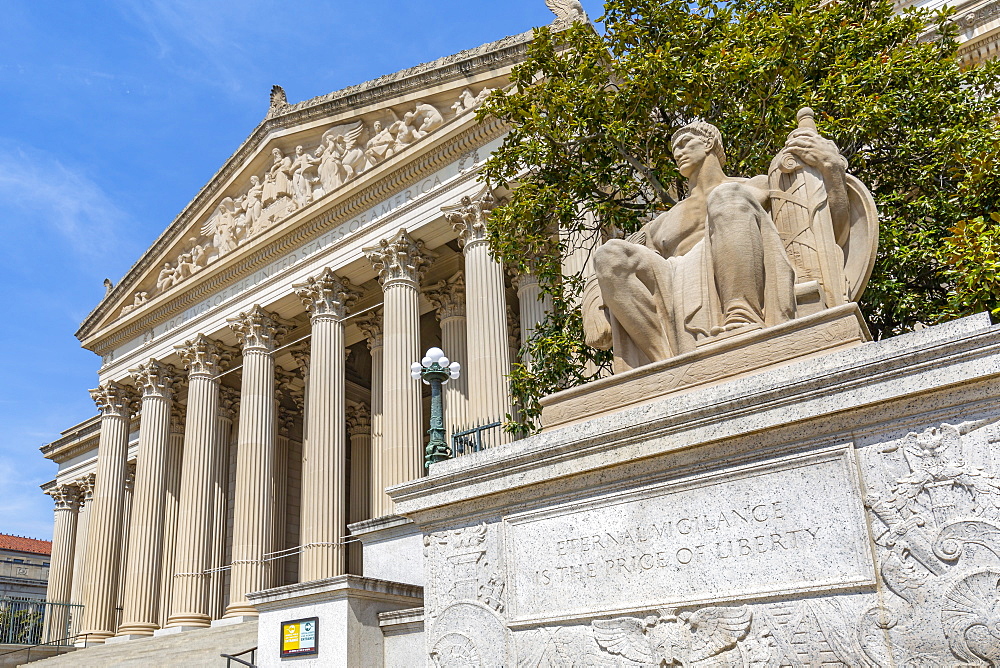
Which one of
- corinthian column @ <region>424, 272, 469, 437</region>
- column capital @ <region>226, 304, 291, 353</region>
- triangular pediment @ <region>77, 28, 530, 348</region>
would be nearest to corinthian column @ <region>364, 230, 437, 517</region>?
corinthian column @ <region>424, 272, 469, 437</region>

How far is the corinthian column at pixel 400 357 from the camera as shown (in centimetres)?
2242

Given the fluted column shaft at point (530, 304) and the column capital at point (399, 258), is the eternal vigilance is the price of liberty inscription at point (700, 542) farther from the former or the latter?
the column capital at point (399, 258)

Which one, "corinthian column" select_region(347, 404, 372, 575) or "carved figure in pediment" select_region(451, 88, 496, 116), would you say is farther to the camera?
"corinthian column" select_region(347, 404, 372, 575)

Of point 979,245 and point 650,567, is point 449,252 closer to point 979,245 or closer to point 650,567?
point 979,245

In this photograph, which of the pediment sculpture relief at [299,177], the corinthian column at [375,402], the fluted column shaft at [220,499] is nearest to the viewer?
the corinthian column at [375,402]

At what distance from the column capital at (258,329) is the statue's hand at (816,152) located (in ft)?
77.0

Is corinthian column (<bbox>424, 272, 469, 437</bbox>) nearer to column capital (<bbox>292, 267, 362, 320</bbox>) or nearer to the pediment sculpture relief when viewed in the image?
column capital (<bbox>292, 267, 362, 320</bbox>)

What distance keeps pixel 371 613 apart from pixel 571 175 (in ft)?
23.8

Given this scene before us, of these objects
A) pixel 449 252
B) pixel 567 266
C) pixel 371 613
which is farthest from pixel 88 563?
pixel 371 613

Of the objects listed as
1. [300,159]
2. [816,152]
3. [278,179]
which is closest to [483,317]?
[300,159]

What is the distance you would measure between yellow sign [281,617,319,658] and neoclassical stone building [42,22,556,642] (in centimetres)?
943

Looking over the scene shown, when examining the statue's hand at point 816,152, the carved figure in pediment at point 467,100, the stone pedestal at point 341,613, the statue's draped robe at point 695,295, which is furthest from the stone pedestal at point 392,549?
the statue's hand at point 816,152

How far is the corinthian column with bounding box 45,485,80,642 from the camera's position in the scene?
42844 millimetres

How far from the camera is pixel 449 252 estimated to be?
2623cm
